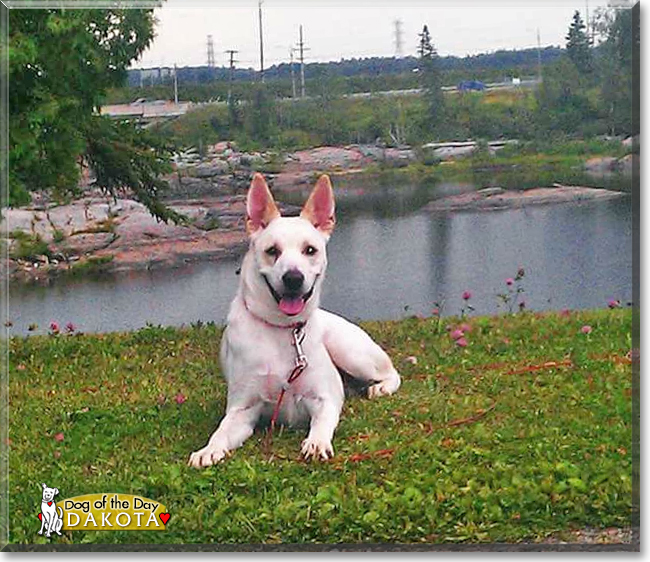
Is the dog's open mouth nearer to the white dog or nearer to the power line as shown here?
the white dog

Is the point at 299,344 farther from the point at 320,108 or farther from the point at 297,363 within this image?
the point at 320,108

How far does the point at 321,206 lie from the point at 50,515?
1.53 metres

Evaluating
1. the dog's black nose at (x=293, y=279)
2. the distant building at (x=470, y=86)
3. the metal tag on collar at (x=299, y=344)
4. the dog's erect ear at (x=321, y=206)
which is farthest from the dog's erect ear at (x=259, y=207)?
the distant building at (x=470, y=86)

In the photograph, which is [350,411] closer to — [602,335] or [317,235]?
[317,235]

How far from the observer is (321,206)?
4816mm

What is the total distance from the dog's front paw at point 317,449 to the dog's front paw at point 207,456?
31cm

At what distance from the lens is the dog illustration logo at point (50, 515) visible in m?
4.45

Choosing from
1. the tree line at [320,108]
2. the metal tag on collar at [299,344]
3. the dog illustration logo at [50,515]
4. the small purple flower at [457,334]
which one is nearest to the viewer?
the dog illustration logo at [50,515]

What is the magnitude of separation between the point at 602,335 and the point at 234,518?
6.43 ft

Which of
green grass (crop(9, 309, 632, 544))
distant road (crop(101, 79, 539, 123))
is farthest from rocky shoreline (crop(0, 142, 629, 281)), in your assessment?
green grass (crop(9, 309, 632, 544))

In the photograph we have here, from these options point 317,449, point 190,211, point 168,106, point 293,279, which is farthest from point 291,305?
point 168,106

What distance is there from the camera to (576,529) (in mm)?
4289

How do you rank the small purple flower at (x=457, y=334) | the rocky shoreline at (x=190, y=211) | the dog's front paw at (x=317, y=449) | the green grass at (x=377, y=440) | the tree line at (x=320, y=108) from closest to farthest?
the green grass at (x=377, y=440) < the dog's front paw at (x=317, y=449) < the tree line at (x=320, y=108) < the rocky shoreline at (x=190, y=211) < the small purple flower at (x=457, y=334)

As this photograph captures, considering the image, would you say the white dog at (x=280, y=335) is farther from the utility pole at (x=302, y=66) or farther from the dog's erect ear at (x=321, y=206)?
the utility pole at (x=302, y=66)
